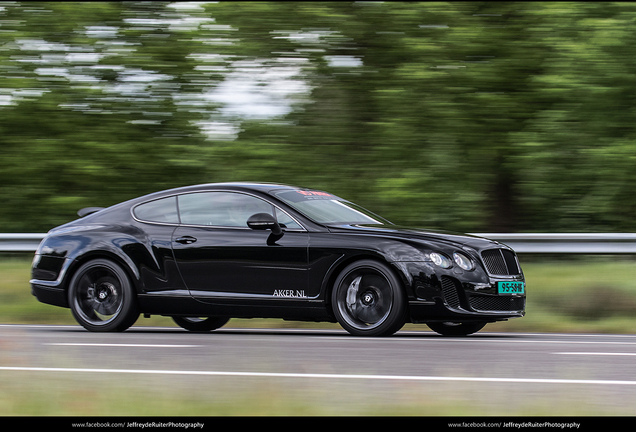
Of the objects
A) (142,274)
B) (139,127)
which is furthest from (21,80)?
(142,274)

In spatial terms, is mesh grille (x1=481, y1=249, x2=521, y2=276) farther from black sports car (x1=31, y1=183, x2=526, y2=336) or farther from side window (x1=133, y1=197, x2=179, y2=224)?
side window (x1=133, y1=197, x2=179, y2=224)

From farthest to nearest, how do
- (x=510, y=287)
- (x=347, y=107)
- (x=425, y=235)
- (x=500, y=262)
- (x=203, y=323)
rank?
(x=347, y=107) → (x=203, y=323) → (x=500, y=262) → (x=510, y=287) → (x=425, y=235)

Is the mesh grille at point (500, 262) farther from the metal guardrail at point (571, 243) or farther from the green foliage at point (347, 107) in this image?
the green foliage at point (347, 107)

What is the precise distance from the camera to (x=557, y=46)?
469 inches

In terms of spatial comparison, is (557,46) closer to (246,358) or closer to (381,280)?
(381,280)

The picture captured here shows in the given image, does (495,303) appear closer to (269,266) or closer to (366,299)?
(366,299)

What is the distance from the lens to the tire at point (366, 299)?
8164 mm

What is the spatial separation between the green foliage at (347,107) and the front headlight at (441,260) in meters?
4.27

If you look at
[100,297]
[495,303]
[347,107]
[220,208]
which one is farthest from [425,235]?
[347,107]

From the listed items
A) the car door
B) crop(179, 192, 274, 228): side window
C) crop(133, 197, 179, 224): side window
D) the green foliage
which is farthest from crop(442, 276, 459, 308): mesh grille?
the green foliage

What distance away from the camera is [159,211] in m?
9.26

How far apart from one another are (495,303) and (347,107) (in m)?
5.32

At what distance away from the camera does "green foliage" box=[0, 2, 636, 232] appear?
39.2 feet

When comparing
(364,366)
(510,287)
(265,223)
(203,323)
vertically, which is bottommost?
(203,323)
